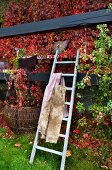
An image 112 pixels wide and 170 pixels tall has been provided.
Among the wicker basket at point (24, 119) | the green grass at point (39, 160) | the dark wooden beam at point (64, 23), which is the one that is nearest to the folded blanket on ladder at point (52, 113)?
the green grass at point (39, 160)

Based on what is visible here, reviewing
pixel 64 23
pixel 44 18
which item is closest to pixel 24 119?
pixel 64 23

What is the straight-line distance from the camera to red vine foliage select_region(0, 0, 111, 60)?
9609 millimetres

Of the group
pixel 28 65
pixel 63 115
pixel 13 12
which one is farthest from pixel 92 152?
pixel 13 12

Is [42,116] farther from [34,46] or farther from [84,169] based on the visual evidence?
[34,46]

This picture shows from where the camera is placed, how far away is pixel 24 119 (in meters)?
6.21

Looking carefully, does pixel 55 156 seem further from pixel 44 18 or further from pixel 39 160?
pixel 44 18

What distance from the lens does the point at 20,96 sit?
6277mm

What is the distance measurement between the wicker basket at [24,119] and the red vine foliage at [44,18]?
3328 mm

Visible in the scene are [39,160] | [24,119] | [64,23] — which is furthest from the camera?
[24,119]

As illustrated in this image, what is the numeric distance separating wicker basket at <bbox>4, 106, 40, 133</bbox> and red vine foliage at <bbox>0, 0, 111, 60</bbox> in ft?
10.9

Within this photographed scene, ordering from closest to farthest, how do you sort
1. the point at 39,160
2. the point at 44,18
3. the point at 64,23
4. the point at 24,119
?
1. the point at 64,23
2. the point at 39,160
3. the point at 24,119
4. the point at 44,18

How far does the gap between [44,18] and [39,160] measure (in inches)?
277

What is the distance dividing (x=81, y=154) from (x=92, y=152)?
20 cm

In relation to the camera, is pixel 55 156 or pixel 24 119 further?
pixel 24 119
